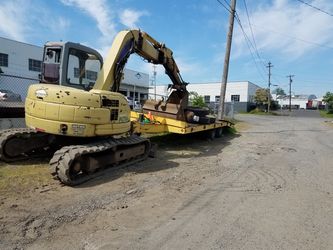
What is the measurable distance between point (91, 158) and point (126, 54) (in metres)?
3.29

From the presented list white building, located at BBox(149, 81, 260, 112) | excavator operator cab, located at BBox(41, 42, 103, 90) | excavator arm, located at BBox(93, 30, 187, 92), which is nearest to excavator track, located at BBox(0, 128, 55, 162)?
excavator operator cab, located at BBox(41, 42, 103, 90)

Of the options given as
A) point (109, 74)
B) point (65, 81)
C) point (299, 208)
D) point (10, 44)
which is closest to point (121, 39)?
point (109, 74)

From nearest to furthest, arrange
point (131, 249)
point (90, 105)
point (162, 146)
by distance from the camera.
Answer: point (131, 249)
point (90, 105)
point (162, 146)

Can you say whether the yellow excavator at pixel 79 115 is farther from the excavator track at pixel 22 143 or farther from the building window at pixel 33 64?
the building window at pixel 33 64

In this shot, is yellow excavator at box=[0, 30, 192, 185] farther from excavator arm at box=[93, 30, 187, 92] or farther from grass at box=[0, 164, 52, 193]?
grass at box=[0, 164, 52, 193]

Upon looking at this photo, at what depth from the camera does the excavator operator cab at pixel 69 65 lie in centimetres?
797

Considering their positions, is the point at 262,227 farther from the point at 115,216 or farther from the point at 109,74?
the point at 109,74

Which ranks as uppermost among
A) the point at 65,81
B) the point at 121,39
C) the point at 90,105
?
the point at 121,39

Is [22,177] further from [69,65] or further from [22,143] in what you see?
[69,65]

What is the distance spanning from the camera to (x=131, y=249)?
4.06m

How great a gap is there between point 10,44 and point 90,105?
105 feet

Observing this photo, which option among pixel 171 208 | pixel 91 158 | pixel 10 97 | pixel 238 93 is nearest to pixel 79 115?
pixel 91 158

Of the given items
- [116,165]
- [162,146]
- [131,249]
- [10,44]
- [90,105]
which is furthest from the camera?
[10,44]

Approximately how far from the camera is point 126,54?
29.6 feet
